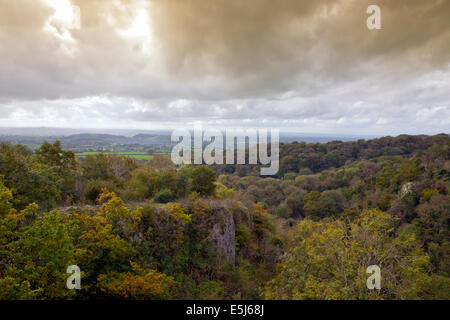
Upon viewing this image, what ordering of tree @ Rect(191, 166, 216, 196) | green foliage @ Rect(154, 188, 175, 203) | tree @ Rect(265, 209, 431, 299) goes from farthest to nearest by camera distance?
1. tree @ Rect(191, 166, 216, 196)
2. green foliage @ Rect(154, 188, 175, 203)
3. tree @ Rect(265, 209, 431, 299)

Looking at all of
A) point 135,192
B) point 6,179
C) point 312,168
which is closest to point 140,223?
point 135,192

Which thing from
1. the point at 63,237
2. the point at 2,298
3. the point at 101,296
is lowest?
the point at 101,296

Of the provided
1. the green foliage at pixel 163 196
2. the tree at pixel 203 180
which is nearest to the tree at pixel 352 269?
the green foliage at pixel 163 196

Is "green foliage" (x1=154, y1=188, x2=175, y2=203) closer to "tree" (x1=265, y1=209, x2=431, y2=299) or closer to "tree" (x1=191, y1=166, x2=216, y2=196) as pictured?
"tree" (x1=191, y1=166, x2=216, y2=196)

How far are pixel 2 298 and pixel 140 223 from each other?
6125 millimetres

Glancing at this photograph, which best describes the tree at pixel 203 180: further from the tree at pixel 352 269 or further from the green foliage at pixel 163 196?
the tree at pixel 352 269

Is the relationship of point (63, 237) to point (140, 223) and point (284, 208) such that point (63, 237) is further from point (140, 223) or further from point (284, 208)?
point (284, 208)

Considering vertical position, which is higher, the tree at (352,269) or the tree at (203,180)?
the tree at (203,180)

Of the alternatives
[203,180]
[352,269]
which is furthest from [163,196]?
[352,269]

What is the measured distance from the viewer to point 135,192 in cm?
1389

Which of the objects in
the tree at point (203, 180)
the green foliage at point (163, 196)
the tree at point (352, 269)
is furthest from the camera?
the tree at point (203, 180)

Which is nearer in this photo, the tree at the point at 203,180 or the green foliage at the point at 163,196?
the green foliage at the point at 163,196

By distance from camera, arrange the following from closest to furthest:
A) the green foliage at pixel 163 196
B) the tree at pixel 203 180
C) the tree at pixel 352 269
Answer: the tree at pixel 352 269 → the green foliage at pixel 163 196 → the tree at pixel 203 180

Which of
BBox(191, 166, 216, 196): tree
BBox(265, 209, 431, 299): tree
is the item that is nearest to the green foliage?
BBox(191, 166, 216, 196): tree
